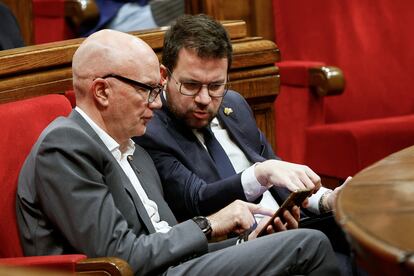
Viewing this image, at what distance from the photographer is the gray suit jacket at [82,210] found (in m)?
1.56

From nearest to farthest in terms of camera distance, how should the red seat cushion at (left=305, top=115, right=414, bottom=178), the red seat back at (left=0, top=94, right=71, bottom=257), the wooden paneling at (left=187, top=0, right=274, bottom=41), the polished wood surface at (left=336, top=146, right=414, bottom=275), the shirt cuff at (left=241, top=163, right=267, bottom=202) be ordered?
the polished wood surface at (left=336, top=146, right=414, bottom=275)
the red seat back at (left=0, top=94, right=71, bottom=257)
the shirt cuff at (left=241, top=163, right=267, bottom=202)
the red seat cushion at (left=305, top=115, right=414, bottom=178)
the wooden paneling at (left=187, top=0, right=274, bottom=41)

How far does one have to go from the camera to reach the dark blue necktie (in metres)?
2.02

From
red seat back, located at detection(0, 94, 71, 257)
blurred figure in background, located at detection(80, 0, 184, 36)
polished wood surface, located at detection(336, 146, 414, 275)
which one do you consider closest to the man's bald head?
red seat back, located at detection(0, 94, 71, 257)

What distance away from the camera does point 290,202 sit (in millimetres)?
1712

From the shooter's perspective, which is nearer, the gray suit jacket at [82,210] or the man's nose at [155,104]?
the gray suit jacket at [82,210]

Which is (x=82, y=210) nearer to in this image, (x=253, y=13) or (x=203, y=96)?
(x=203, y=96)

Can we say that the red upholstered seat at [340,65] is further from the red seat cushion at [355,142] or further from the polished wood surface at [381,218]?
the polished wood surface at [381,218]

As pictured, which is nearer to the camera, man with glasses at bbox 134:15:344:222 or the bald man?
the bald man

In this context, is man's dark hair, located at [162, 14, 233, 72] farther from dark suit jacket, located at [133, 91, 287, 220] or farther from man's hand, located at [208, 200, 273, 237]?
man's hand, located at [208, 200, 273, 237]

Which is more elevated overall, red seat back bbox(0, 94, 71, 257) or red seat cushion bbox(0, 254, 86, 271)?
red seat back bbox(0, 94, 71, 257)

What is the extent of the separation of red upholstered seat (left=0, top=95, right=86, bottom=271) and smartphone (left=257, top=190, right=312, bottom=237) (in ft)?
1.29

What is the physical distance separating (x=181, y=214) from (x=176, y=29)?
0.38 m

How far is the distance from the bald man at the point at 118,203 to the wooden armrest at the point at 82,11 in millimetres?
1558

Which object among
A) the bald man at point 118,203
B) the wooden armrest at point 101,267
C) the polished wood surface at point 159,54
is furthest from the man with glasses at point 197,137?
the wooden armrest at point 101,267
